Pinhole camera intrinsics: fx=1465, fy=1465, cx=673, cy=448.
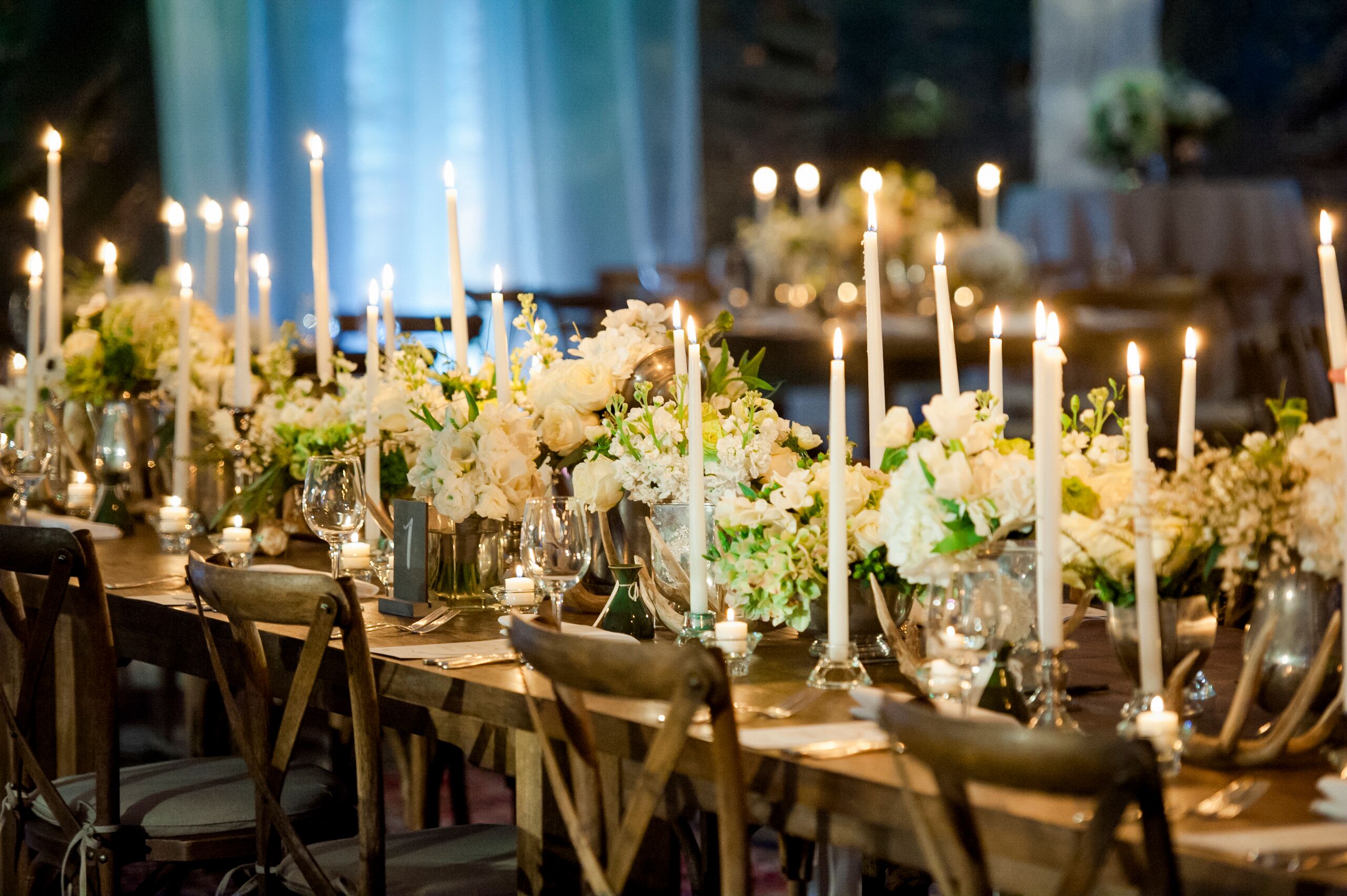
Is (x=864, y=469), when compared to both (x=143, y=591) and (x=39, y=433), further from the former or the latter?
(x=39, y=433)

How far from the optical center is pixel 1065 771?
113 centimetres

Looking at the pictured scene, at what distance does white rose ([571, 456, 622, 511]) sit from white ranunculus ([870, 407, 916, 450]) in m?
0.46

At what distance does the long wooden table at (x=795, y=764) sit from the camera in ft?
4.09

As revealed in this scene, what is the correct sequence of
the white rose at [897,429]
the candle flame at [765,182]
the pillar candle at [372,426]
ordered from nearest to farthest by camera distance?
the white rose at [897,429]
the pillar candle at [372,426]
the candle flame at [765,182]

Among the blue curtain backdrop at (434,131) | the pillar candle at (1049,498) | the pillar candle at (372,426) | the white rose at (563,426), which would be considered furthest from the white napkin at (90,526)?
the blue curtain backdrop at (434,131)

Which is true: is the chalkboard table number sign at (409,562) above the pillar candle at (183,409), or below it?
below

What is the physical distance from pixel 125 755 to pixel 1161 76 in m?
7.40

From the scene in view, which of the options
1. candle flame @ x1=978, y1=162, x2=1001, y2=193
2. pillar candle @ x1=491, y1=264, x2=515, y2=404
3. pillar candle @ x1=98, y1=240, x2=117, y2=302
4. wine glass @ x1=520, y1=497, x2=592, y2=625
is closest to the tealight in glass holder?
wine glass @ x1=520, y1=497, x2=592, y2=625

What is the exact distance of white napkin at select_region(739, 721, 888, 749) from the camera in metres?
1.49

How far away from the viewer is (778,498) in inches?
71.5

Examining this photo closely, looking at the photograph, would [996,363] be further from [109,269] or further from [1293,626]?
[109,269]

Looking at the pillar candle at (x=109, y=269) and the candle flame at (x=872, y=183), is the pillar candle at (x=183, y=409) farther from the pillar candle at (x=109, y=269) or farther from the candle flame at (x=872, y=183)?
the candle flame at (x=872, y=183)

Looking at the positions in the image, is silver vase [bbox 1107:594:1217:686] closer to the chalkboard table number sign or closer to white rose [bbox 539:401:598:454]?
white rose [bbox 539:401:598:454]

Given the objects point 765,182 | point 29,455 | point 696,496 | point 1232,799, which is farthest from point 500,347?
point 765,182
